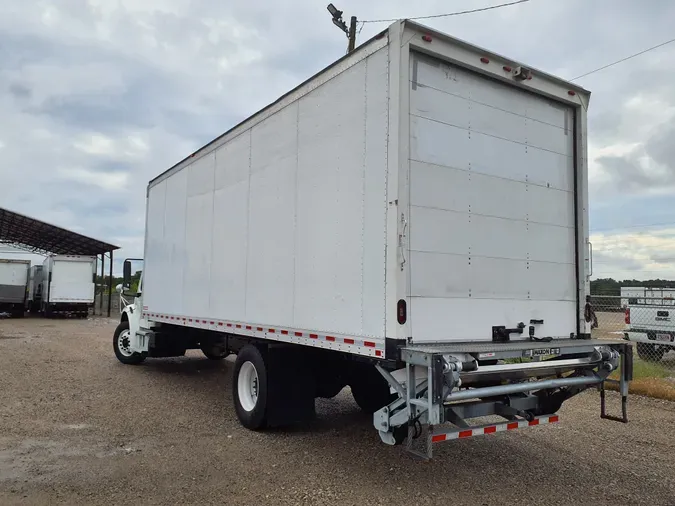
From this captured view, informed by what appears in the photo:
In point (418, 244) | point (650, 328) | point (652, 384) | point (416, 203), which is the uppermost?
point (416, 203)

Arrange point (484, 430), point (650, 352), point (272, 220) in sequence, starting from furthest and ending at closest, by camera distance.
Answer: point (650, 352), point (272, 220), point (484, 430)

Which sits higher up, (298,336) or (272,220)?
(272,220)

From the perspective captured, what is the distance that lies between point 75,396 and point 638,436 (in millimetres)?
7732

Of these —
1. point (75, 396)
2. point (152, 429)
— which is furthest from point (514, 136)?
point (75, 396)

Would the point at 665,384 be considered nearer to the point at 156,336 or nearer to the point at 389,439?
the point at 389,439

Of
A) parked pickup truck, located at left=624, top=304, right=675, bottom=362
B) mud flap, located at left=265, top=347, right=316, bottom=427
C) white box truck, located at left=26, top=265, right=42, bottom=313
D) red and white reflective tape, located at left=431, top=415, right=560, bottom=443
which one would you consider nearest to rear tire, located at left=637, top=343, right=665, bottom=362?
parked pickup truck, located at left=624, top=304, right=675, bottom=362

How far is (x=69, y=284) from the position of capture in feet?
88.9

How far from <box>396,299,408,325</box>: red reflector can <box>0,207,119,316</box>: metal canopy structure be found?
27.4 m

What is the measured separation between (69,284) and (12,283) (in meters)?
3.20

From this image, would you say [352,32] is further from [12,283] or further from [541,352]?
[12,283]

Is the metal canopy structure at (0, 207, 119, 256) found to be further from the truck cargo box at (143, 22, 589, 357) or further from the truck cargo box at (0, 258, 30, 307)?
the truck cargo box at (143, 22, 589, 357)

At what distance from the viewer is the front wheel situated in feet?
36.3

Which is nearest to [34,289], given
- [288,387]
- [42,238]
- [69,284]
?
[42,238]

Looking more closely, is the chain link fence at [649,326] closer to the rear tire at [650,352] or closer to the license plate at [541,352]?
the rear tire at [650,352]
